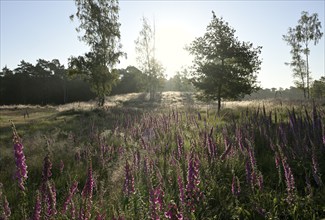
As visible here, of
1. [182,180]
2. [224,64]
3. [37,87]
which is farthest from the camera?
[37,87]

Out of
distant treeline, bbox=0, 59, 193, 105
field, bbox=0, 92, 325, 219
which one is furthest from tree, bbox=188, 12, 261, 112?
distant treeline, bbox=0, 59, 193, 105

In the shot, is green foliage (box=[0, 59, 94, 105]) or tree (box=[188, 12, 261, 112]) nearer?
tree (box=[188, 12, 261, 112])

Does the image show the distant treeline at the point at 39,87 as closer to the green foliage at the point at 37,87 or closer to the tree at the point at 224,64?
the green foliage at the point at 37,87

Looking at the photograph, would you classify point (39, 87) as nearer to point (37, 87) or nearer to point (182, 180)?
point (37, 87)

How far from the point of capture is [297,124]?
228 inches

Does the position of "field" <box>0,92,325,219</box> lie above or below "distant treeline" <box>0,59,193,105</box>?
below

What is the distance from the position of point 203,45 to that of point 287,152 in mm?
15344

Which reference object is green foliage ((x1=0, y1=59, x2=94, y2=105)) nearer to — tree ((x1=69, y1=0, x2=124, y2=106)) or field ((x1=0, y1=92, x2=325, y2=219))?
tree ((x1=69, y1=0, x2=124, y2=106))

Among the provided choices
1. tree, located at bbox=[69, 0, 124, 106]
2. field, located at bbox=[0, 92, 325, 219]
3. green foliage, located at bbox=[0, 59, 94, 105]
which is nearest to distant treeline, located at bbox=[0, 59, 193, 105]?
green foliage, located at bbox=[0, 59, 94, 105]

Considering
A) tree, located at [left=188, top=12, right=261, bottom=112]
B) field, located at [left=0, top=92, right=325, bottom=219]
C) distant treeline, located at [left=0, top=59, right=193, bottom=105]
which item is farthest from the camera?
distant treeline, located at [left=0, top=59, right=193, bottom=105]

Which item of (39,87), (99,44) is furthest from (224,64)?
(39,87)

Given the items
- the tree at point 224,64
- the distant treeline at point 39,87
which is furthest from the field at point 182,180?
the distant treeline at point 39,87

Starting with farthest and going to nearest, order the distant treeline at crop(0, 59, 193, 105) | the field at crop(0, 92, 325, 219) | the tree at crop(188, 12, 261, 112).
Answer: the distant treeline at crop(0, 59, 193, 105), the tree at crop(188, 12, 261, 112), the field at crop(0, 92, 325, 219)

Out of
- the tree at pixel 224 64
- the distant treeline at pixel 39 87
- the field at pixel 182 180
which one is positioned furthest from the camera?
the distant treeline at pixel 39 87
